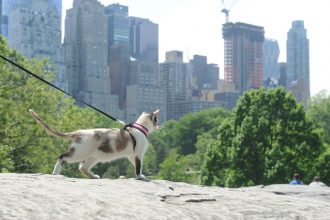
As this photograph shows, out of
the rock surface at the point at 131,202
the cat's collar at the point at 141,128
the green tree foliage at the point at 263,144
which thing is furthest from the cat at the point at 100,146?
the green tree foliage at the point at 263,144

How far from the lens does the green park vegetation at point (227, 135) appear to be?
28.1 m

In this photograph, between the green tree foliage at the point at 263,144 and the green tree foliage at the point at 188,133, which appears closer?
the green tree foliage at the point at 263,144

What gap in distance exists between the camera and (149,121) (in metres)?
8.75

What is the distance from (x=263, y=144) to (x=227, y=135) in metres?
2.97

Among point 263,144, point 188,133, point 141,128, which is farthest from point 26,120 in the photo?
→ point 188,133

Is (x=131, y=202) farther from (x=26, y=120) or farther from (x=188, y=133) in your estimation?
(x=188, y=133)

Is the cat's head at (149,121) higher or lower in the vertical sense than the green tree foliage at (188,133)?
higher

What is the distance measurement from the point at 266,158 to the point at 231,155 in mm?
2190

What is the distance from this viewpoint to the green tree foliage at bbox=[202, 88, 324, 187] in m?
37.0

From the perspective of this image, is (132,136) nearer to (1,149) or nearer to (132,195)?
(132,195)

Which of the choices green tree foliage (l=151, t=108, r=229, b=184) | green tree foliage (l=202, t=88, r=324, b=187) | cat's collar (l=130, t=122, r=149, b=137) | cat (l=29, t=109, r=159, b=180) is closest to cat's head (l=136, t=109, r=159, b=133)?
cat's collar (l=130, t=122, r=149, b=137)

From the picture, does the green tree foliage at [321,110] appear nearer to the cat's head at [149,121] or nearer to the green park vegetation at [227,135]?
the green park vegetation at [227,135]

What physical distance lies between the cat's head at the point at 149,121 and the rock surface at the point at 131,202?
1528 millimetres

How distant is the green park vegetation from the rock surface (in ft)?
58.9
